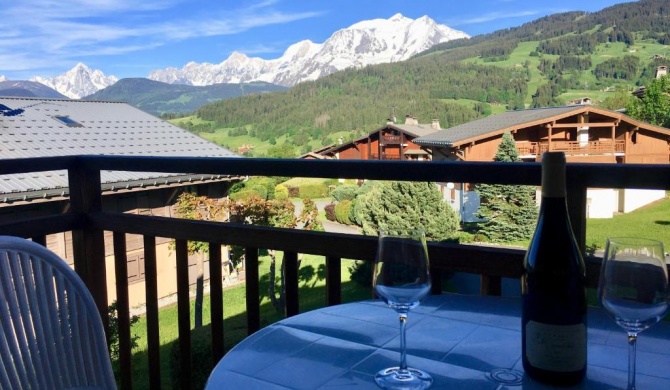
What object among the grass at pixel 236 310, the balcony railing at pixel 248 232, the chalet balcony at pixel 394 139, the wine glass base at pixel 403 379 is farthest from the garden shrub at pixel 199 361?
the chalet balcony at pixel 394 139

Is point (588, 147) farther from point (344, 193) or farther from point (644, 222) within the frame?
point (344, 193)

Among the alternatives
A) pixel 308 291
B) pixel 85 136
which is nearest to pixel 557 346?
pixel 308 291

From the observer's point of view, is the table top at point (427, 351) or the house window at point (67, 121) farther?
the house window at point (67, 121)

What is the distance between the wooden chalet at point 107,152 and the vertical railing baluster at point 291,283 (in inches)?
182

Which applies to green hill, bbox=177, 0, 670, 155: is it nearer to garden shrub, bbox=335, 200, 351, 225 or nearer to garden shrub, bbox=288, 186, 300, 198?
garden shrub, bbox=288, 186, 300, 198

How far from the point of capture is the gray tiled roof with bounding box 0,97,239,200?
959cm

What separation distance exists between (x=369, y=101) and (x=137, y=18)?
33.2 m

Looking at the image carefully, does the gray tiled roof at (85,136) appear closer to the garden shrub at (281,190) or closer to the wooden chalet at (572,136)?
the garden shrub at (281,190)

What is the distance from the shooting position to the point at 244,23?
59125mm

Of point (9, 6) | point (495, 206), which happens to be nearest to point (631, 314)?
point (495, 206)

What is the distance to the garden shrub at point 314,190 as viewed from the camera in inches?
836

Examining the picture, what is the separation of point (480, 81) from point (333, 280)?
2105 cm

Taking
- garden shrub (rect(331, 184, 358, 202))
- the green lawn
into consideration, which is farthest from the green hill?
the green lawn

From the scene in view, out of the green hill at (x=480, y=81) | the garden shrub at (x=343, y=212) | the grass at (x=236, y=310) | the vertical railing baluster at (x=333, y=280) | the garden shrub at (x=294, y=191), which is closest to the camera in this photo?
the vertical railing baluster at (x=333, y=280)
